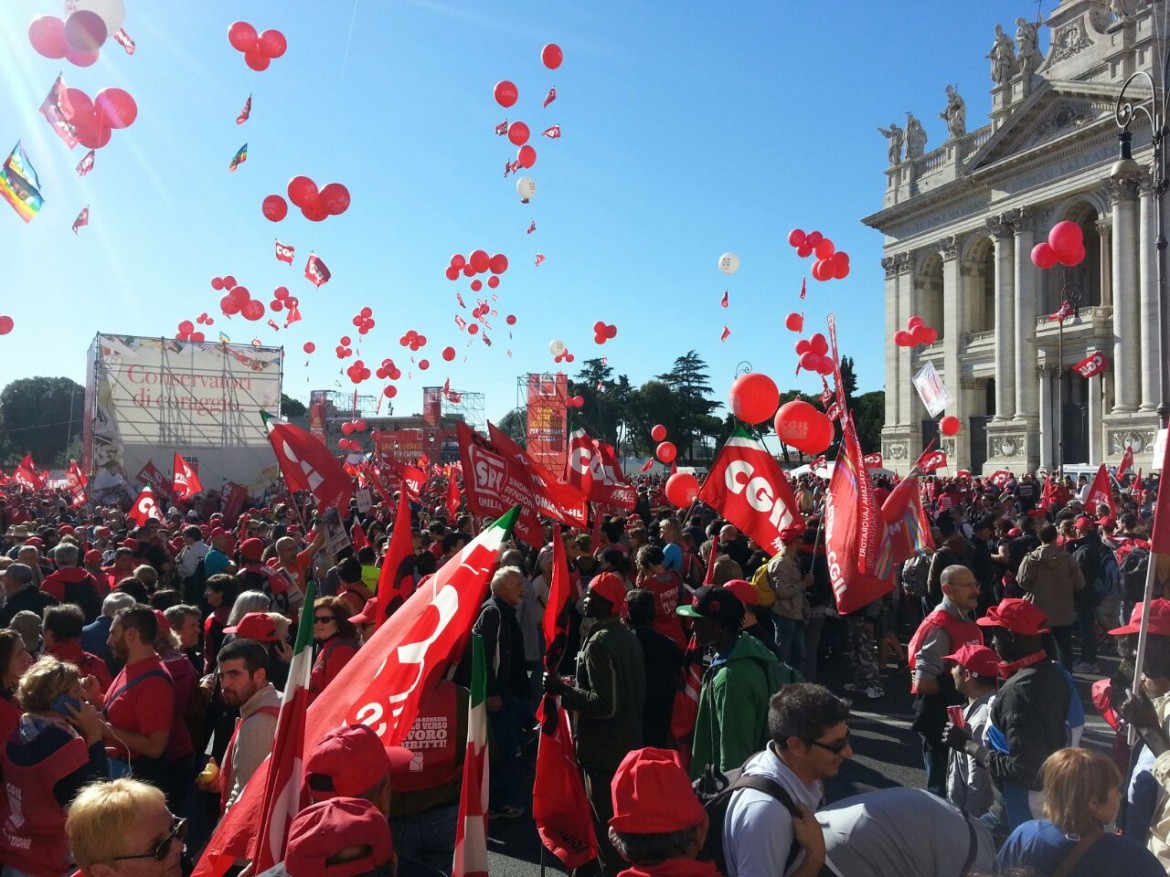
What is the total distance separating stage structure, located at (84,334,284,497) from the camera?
3500 cm

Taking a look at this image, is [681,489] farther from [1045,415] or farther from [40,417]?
[40,417]

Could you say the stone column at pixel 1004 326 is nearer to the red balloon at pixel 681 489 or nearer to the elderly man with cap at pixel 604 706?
the red balloon at pixel 681 489

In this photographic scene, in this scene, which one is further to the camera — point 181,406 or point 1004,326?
point 181,406

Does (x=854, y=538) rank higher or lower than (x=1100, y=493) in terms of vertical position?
lower

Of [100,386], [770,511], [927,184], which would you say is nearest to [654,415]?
[927,184]

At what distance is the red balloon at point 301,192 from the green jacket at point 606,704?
32.8ft

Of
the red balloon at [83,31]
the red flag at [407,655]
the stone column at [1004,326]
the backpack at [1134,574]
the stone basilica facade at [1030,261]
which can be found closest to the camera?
the red flag at [407,655]

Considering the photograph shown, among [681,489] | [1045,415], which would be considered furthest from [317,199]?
[1045,415]

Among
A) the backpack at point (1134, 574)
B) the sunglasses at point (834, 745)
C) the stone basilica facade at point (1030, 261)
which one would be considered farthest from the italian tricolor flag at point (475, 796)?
the stone basilica facade at point (1030, 261)

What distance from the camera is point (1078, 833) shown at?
279 centimetres

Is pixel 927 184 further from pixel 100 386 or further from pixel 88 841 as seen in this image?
pixel 88 841

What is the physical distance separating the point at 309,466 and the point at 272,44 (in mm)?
4598

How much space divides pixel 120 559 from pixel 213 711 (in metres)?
4.88

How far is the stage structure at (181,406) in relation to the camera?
35.0 m
